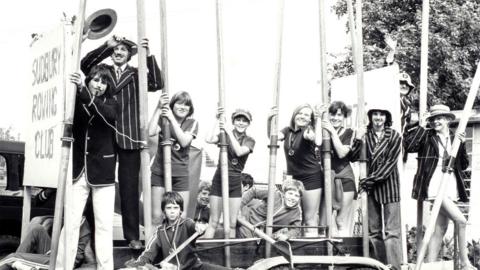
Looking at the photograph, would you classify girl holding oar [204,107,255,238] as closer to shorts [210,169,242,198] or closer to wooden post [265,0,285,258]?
shorts [210,169,242,198]

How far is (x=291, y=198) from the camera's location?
22.9 feet

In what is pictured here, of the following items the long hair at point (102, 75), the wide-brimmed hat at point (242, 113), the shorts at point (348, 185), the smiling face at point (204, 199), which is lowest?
the smiling face at point (204, 199)

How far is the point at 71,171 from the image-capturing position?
5676 millimetres

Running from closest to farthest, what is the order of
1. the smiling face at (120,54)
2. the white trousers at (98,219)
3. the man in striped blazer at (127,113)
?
the white trousers at (98,219) < the man in striped blazer at (127,113) < the smiling face at (120,54)

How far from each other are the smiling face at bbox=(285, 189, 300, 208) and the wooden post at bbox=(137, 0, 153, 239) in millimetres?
1477

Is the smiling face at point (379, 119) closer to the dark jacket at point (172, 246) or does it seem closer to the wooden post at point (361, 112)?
the wooden post at point (361, 112)

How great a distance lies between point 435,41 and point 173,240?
15405mm

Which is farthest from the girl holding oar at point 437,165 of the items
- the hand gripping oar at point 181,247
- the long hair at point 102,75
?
the long hair at point 102,75

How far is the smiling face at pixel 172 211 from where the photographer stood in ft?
19.0

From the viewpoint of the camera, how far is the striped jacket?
6.11 m

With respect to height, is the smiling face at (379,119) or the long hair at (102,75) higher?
the long hair at (102,75)

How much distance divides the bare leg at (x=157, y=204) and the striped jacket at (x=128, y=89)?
0.66 m

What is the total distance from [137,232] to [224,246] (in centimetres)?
68

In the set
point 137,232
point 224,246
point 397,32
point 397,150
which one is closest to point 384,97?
point 397,150
